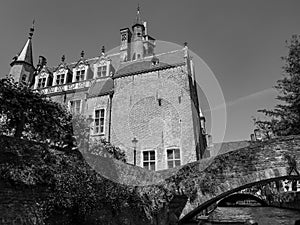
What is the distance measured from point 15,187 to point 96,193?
6.13 ft

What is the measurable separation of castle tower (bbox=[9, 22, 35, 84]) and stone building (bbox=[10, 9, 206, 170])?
1.03 ft

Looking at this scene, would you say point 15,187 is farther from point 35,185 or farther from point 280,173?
point 280,173

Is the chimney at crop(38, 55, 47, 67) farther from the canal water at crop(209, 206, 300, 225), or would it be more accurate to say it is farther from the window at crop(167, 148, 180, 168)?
the canal water at crop(209, 206, 300, 225)

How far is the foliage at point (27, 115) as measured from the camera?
5.44 metres

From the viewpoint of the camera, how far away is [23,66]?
2089 centimetres

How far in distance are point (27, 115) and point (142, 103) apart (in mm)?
10627

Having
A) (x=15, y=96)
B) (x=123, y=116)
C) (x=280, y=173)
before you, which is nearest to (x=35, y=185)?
(x=15, y=96)

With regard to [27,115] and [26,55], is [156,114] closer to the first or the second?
[27,115]

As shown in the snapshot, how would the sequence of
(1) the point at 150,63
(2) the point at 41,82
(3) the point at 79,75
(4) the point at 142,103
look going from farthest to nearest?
(2) the point at 41,82
(3) the point at 79,75
(1) the point at 150,63
(4) the point at 142,103

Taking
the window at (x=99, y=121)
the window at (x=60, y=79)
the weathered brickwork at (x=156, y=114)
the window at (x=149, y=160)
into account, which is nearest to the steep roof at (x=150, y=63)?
the weathered brickwork at (x=156, y=114)

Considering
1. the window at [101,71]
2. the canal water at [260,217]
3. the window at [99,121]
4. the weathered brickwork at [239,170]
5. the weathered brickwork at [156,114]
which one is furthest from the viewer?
the window at [101,71]

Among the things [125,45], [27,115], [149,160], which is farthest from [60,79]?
[27,115]

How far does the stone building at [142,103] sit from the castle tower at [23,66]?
31 cm

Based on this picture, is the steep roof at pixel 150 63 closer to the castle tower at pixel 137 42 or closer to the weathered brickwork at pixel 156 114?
the weathered brickwork at pixel 156 114
